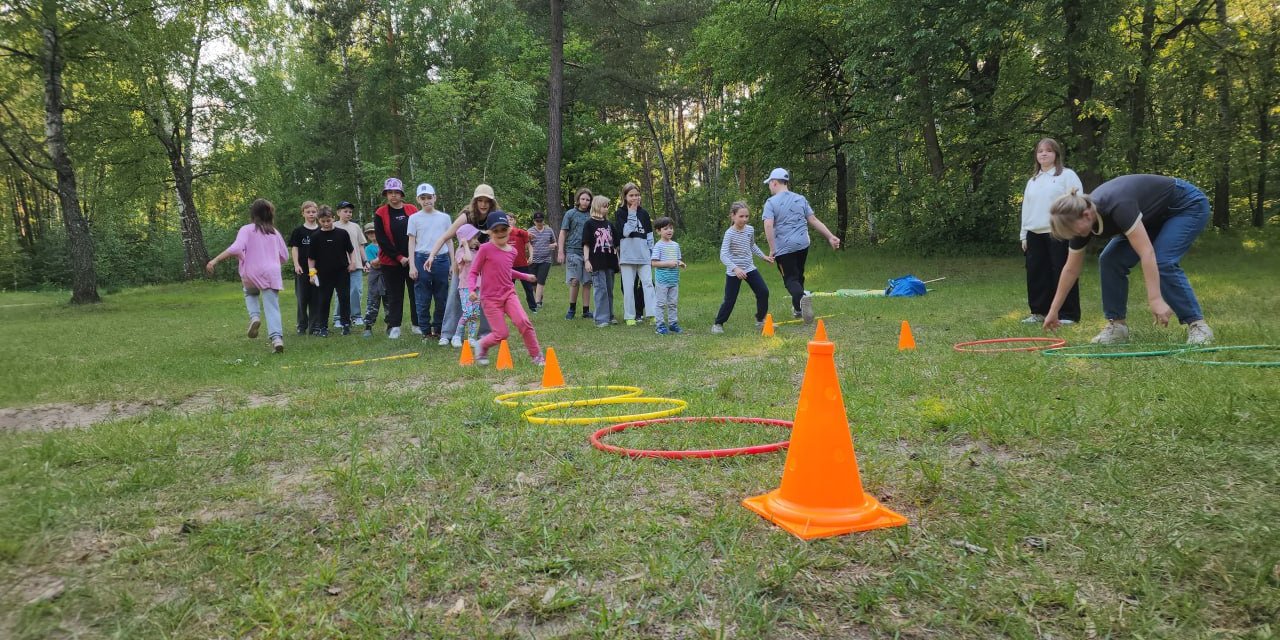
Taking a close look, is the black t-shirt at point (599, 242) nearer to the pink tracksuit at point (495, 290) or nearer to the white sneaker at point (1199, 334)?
the pink tracksuit at point (495, 290)

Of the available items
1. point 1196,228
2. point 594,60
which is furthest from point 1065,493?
point 594,60

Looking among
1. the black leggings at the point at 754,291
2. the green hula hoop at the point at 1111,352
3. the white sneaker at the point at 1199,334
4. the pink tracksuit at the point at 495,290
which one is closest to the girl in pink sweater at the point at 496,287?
the pink tracksuit at the point at 495,290

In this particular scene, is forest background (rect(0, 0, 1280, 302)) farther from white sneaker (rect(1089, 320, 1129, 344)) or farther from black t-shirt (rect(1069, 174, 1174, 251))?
white sneaker (rect(1089, 320, 1129, 344))

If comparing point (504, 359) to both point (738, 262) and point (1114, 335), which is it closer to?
point (738, 262)

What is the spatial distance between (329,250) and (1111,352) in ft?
30.0

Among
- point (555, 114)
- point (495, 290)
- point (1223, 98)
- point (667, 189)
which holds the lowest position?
point (495, 290)

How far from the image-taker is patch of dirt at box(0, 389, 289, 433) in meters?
4.67

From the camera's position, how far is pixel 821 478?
2465mm

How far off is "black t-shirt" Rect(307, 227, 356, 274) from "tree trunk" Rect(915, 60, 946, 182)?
569 inches

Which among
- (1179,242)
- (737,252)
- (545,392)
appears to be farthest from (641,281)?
(1179,242)

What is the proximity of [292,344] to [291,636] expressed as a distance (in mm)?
8093

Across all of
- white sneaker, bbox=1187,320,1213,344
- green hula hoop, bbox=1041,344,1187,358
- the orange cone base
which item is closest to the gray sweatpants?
green hula hoop, bbox=1041,344,1187,358

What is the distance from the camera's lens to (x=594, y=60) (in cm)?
3003

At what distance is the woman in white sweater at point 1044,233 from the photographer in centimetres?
735
